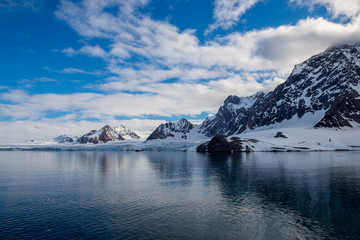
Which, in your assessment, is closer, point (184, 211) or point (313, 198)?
point (184, 211)

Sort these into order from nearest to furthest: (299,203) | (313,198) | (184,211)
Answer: (184,211) < (299,203) < (313,198)

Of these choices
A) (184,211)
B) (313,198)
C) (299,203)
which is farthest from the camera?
(313,198)

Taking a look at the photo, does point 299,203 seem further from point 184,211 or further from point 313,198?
A: point 184,211

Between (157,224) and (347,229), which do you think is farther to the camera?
(157,224)

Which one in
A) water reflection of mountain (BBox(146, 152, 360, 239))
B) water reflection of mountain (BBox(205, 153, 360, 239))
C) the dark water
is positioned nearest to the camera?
the dark water

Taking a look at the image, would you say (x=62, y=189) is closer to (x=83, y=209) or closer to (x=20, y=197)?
(x=20, y=197)

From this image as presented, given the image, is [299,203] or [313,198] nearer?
[299,203]

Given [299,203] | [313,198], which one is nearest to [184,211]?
[299,203]

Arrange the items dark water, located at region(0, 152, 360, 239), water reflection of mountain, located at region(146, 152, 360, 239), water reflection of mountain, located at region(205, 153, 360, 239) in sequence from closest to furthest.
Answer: dark water, located at region(0, 152, 360, 239) → water reflection of mountain, located at region(146, 152, 360, 239) → water reflection of mountain, located at region(205, 153, 360, 239)

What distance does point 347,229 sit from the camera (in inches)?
987

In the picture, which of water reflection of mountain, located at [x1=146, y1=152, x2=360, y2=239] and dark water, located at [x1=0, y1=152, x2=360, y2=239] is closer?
dark water, located at [x1=0, y1=152, x2=360, y2=239]

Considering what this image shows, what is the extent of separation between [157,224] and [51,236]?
1004cm

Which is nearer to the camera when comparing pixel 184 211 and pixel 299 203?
pixel 184 211

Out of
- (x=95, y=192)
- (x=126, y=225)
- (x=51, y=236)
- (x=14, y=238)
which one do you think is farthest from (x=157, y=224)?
(x=95, y=192)
